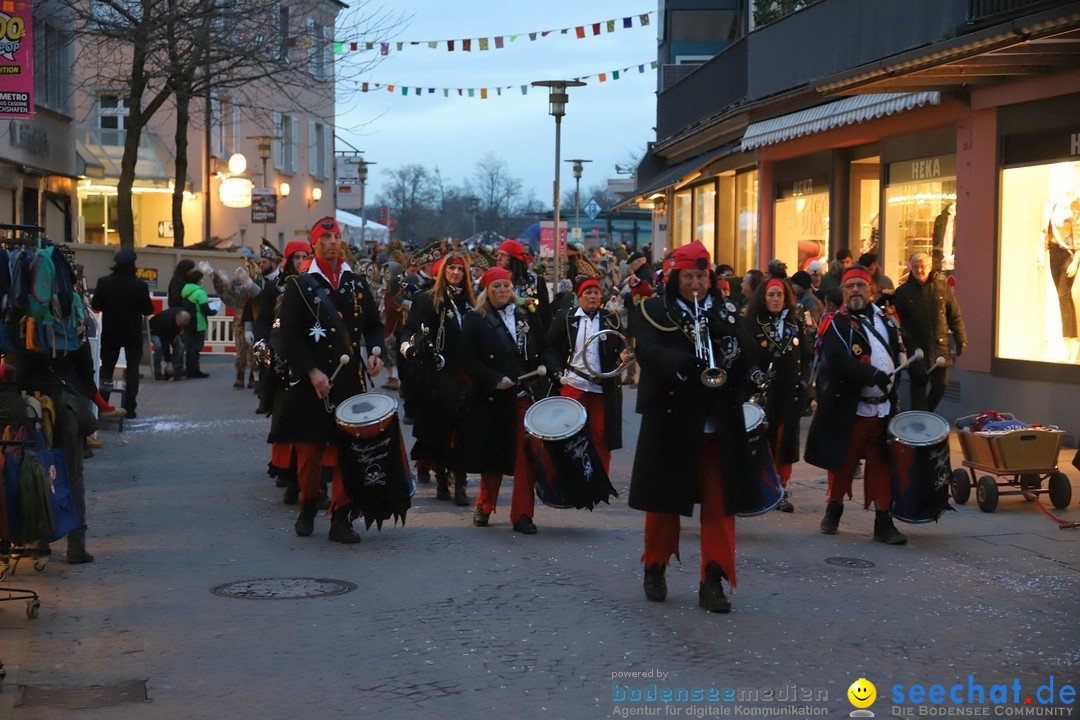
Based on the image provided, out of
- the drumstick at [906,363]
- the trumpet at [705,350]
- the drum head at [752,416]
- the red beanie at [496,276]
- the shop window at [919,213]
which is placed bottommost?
the drum head at [752,416]

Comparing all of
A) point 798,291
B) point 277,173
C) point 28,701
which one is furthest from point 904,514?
point 277,173

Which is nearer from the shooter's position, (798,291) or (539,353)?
(539,353)

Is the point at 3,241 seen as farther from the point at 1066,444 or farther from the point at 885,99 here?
the point at 885,99

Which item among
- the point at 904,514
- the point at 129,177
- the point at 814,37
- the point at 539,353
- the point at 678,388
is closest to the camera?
the point at 678,388

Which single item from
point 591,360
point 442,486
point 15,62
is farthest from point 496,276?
point 15,62

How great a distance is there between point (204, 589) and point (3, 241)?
2.32 m

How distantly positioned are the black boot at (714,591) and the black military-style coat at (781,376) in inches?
132

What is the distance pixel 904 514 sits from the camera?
9578 mm

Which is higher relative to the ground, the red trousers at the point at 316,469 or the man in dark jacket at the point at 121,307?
the man in dark jacket at the point at 121,307

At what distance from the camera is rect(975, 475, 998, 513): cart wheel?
10836 mm

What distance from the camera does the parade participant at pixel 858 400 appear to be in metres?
9.69

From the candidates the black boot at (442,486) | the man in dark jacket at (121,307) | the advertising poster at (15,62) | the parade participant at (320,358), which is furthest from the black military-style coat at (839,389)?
the man in dark jacket at (121,307)

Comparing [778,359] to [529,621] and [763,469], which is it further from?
[529,621]

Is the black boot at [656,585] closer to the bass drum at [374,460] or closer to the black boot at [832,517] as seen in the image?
the bass drum at [374,460]
